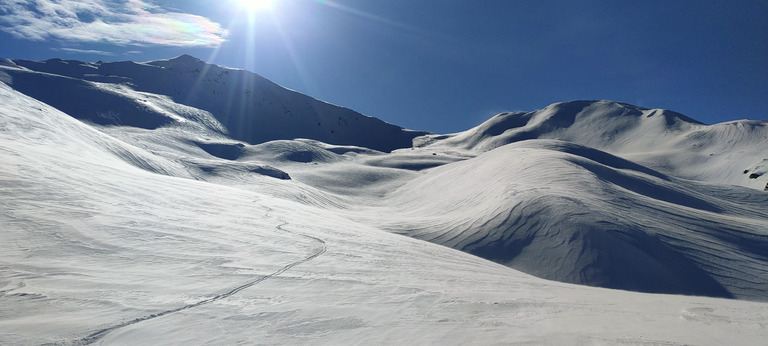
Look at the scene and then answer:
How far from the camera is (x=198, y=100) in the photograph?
83062 millimetres

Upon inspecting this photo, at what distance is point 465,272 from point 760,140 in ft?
209

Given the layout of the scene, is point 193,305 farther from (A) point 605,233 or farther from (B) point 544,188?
(B) point 544,188

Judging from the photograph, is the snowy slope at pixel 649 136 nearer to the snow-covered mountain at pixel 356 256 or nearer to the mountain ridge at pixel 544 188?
the mountain ridge at pixel 544 188

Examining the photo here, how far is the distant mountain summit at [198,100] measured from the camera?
193 feet

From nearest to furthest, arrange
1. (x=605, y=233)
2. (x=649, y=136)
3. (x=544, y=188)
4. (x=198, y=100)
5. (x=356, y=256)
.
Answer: (x=356, y=256) → (x=605, y=233) → (x=544, y=188) → (x=649, y=136) → (x=198, y=100)

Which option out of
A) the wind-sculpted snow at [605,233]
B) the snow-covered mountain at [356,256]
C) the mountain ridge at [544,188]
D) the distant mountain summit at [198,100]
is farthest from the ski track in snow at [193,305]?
the distant mountain summit at [198,100]

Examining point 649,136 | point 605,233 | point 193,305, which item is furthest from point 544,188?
point 649,136

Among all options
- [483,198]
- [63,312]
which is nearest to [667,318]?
[63,312]

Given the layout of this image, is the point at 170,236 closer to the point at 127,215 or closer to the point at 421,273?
the point at 127,215

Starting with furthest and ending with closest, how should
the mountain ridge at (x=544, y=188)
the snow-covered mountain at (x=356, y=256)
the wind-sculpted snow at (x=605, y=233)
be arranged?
1. the mountain ridge at (x=544, y=188)
2. the wind-sculpted snow at (x=605, y=233)
3. the snow-covered mountain at (x=356, y=256)

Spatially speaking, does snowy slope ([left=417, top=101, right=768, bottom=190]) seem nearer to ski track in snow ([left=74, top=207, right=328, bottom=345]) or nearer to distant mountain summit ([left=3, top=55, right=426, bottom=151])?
distant mountain summit ([left=3, top=55, right=426, bottom=151])

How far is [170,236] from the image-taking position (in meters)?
6.39

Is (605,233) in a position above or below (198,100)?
below

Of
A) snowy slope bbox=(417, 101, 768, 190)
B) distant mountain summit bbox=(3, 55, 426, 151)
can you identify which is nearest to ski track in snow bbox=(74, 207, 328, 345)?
snowy slope bbox=(417, 101, 768, 190)
